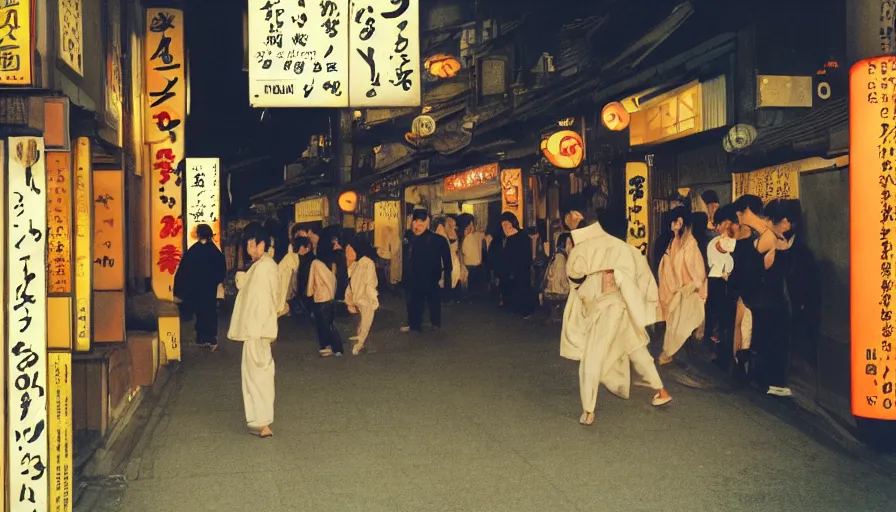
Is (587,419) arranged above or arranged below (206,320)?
below

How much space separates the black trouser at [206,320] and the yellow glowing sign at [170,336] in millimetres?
2186

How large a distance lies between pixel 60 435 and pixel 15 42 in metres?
2.65

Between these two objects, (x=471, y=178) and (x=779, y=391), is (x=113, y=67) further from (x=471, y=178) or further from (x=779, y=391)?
(x=471, y=178)

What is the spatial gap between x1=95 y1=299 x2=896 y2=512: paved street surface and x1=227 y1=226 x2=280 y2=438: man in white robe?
28 centimetres

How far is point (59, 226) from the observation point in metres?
8.01

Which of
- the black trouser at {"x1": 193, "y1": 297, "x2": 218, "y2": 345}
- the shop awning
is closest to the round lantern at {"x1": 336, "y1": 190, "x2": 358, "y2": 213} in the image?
the black trouser at {"x1": 193, "y1": 297, "x2": 218, "y2": 345}

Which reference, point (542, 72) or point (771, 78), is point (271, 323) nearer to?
point (771, 78)

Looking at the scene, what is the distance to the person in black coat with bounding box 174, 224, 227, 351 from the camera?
52.3ft

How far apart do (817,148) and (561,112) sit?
39.5 ft

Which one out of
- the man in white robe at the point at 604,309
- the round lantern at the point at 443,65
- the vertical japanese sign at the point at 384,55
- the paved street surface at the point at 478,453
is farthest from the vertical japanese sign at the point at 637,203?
the round lantern at the point at 443,65

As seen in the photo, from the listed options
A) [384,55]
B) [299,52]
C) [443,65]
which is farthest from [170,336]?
[443,65]

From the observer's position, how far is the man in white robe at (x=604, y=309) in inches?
381

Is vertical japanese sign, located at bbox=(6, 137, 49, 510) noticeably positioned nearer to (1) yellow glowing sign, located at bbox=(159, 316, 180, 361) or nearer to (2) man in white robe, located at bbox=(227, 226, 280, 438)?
(2) man in white robe, located at bbox=(227, 226, 280, 438)

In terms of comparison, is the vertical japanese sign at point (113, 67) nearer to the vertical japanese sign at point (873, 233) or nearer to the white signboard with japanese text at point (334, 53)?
the white signboard with japanese text at point (334, 53)
